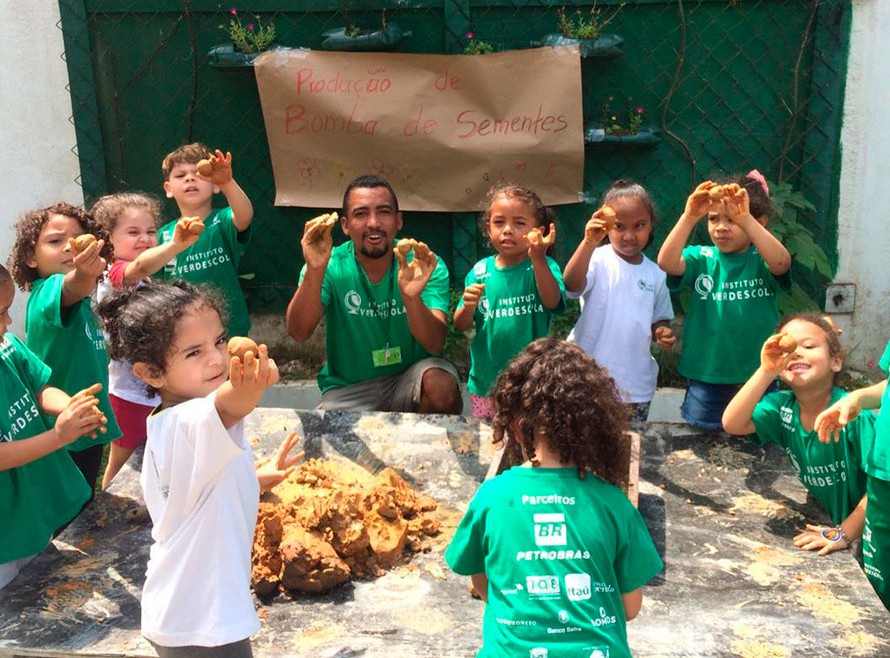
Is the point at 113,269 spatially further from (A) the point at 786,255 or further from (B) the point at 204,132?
(A) the point at 786,255

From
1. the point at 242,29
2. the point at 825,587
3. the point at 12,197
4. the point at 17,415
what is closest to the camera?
the point at 825,587

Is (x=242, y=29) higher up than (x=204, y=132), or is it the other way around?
(x=242, y=29)

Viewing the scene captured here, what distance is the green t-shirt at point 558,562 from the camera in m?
1.82

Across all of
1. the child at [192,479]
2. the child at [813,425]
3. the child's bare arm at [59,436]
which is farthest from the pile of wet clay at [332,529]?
the child at [813,425]

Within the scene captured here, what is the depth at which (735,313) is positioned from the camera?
338 cm

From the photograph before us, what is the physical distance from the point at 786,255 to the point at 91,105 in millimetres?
3701

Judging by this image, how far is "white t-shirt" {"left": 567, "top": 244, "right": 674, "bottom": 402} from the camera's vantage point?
3.48 m

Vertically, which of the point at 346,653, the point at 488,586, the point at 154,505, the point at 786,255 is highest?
the point at 786,255

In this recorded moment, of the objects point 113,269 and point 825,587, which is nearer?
point 825,587

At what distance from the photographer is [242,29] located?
15.5 ft

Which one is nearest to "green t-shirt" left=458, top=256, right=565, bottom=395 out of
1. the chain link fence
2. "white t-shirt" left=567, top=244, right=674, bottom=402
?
"white t-shirt" left=567, top=244, right=674, bottom=402

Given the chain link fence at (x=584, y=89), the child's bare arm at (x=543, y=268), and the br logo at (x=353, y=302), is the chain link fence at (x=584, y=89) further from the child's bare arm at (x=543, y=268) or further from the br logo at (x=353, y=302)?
the child's bare arm at (x=543, y=268)

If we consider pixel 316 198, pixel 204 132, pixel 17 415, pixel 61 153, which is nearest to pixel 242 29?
pixel 204 132

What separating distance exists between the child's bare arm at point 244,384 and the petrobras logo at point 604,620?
0.80 metres
